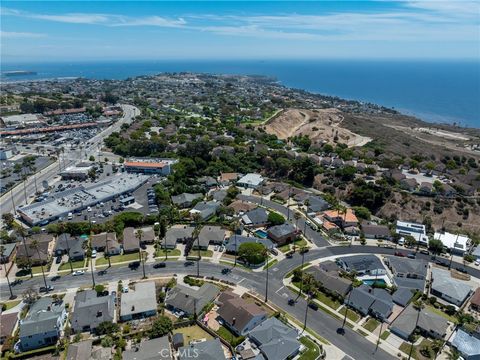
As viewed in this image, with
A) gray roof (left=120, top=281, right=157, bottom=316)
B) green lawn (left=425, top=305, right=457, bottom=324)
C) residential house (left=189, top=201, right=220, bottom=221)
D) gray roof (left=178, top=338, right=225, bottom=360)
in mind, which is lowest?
green lawn (left=425, top=305, right=457, bottom=324)

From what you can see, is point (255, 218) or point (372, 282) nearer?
point (372, 282)

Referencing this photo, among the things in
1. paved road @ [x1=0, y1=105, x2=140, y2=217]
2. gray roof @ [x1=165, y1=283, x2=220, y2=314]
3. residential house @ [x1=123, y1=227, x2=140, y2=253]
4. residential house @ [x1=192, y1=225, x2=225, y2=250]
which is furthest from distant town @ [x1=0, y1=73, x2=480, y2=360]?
paved road @ [x1=0, y1=105, x2=140, y2=217]

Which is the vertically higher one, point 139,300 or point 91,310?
point 91,310

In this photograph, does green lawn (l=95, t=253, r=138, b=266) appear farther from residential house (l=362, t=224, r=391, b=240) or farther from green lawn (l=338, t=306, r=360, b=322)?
residential house (l=362, t=224, r=391, b=240)

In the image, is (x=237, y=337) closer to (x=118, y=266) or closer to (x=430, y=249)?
(x=118, y=266)

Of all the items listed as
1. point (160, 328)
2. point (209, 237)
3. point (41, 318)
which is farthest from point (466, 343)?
point (41, 318)

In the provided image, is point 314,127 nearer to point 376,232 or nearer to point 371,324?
point 376,232
